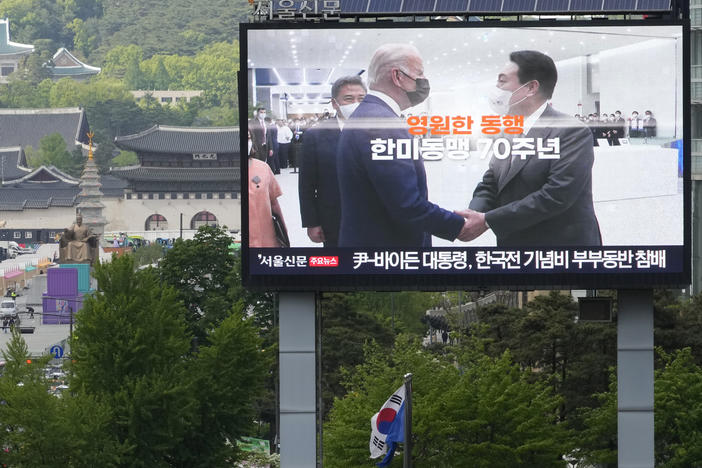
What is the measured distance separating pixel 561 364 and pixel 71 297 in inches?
2694

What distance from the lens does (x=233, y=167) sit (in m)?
193

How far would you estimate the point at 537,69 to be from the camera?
35.8 meters

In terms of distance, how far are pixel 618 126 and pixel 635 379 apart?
16.8 ft

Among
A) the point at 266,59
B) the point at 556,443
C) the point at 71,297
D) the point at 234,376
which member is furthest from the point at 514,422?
the point at 71,297

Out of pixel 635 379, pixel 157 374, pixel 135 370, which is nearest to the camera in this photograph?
pixel 635 379

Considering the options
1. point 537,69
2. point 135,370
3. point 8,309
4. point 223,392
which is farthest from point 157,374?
point 8,309

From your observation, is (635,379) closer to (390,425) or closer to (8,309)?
(390,425)

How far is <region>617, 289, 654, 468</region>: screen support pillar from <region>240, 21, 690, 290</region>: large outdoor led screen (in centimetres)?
101

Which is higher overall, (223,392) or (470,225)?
(470,225)

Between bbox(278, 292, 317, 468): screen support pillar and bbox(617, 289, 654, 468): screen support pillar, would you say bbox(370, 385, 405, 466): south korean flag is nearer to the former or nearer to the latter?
bbox(278, 292, 317, 468): screen support pillar

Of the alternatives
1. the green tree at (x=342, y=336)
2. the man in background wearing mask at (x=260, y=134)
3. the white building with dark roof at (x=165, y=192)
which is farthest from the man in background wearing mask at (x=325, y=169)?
the white building with dark roof at (x=165, y=192)

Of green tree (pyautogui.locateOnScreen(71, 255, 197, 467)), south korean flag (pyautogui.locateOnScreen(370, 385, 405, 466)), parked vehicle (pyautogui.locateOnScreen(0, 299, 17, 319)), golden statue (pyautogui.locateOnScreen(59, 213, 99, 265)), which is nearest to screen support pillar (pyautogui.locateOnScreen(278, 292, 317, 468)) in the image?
south korean flag (pyautogui.locateOnScreen(370, 385, 405, 466))

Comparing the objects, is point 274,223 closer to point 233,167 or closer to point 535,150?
point 535,150

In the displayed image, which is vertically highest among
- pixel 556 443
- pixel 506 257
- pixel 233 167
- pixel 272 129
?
pixel 233 167
